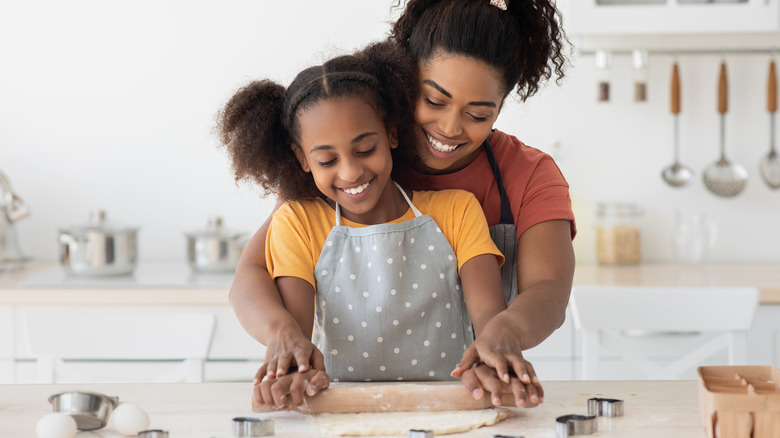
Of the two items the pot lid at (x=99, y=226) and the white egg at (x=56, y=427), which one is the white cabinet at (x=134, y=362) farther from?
the white egg at (x=56, y=427)

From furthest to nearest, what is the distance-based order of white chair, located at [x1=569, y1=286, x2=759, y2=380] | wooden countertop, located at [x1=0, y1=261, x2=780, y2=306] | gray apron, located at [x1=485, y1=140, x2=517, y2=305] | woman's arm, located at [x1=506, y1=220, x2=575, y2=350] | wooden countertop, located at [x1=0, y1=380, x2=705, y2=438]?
wooden countertop, located at [x1=0, y1=261, x2=780, y2=306] < white chair, located at [x1=569, y1=286, x2=759, y2=380] < gray apron, located at [x1=485, y1=140, x2=517, y2=305] < woman's arm, located at [x1=506, y1=220, x2=575, y2=350] < wooden countertop, located at [x1=0, y1=380, x2=705, y2=438]

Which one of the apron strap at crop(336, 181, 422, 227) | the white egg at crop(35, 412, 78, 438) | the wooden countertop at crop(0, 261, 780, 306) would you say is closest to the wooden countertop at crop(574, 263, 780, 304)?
the wooden countertop at crop(0, 261, 780, 306)

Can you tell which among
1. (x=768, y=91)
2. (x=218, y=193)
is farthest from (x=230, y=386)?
(x=768, y=91)

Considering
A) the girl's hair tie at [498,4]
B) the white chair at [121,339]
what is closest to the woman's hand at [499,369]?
the girl's hair tie at [498,4]

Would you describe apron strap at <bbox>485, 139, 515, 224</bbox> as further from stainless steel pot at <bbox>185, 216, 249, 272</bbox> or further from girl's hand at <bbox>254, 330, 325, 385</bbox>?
stainless steel pot at <bbox>185, 216, 249, 272</bbox>

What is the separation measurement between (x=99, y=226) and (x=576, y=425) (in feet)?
5.66

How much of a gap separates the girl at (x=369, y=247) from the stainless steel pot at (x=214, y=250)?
1111 mm

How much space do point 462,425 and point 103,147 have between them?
6.60 feet

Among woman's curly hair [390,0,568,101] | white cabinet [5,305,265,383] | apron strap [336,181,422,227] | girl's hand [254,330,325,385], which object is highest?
woman's curly hair [390,0,568,101]

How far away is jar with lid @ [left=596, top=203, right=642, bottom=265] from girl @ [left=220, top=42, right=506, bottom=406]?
1397mm

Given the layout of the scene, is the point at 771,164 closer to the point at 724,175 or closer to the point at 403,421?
the point at 724,175

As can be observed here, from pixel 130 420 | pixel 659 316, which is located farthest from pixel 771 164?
pixel 130 420

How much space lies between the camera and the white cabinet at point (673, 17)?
230cm

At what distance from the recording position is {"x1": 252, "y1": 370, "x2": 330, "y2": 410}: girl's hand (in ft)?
3.00
